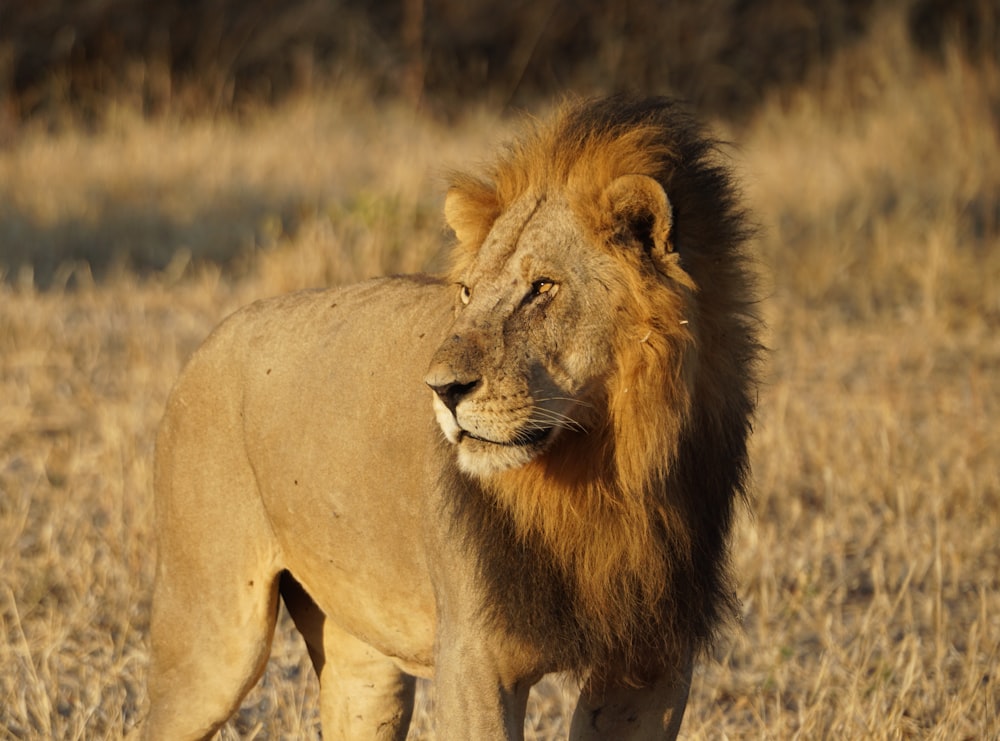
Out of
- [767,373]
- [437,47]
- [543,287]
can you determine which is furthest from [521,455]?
[437,47]

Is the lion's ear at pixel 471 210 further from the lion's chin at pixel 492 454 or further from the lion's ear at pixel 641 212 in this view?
the lion's chin at pixel 492 454

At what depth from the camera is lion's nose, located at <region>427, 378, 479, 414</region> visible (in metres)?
2.49

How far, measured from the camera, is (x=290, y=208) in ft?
35.0

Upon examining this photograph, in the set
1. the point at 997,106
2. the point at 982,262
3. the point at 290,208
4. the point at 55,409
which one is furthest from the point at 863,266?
the point at 55,409

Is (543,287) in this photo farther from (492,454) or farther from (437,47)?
(437,47)

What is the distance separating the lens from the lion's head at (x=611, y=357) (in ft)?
8.49

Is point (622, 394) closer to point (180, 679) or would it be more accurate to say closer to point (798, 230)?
point (180, 679)

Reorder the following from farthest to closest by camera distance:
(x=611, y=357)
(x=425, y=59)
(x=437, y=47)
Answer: (x=437, y=47)
(x=425, y=59)
(x=611, y=357)

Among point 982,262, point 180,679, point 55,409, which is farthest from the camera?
point 982,262

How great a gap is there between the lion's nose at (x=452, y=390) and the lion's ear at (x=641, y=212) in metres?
0.40

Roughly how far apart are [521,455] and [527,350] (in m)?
0.18

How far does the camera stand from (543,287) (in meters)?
2.65

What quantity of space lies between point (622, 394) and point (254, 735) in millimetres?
1711

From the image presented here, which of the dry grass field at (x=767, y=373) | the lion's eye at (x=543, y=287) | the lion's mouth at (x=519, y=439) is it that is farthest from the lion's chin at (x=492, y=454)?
the dry grass field at (x=767, y=373)
